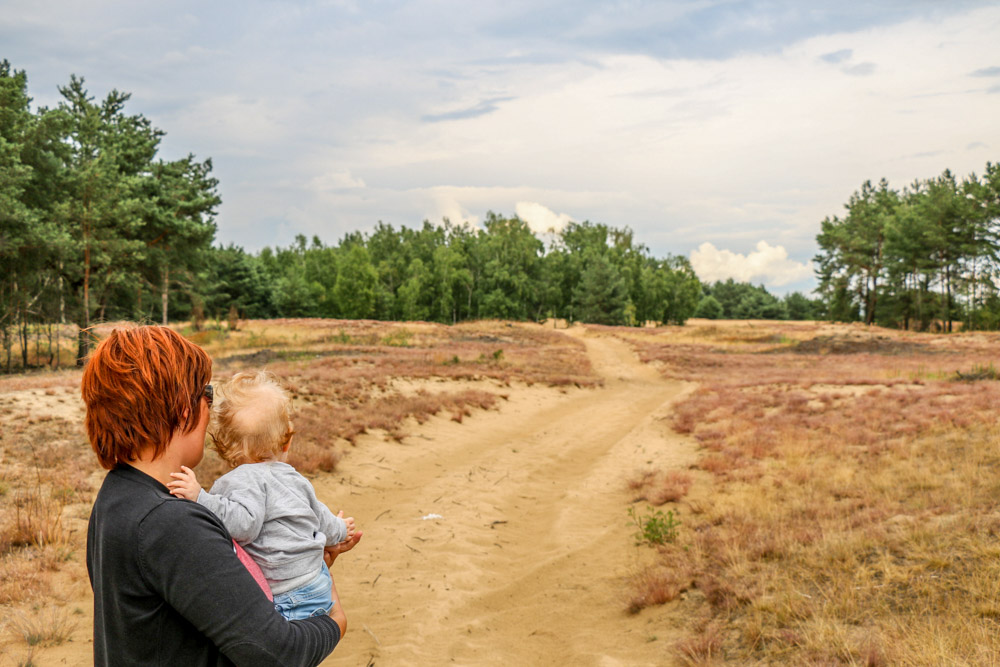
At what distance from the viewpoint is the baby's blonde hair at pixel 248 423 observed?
262 cm

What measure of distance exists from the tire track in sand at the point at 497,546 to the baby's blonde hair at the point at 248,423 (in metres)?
3.67

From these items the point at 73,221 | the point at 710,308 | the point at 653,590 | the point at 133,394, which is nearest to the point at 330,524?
the point at 133,394

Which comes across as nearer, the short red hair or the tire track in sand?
the short red hair

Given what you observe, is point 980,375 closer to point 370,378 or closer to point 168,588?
point 370,378

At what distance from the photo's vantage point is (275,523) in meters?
2.47

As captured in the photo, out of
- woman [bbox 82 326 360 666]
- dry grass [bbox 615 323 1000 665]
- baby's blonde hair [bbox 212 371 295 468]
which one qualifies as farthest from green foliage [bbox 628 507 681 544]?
woman [bbox 82 326 360 666]

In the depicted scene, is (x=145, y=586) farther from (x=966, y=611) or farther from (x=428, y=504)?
(x=428, y=504)

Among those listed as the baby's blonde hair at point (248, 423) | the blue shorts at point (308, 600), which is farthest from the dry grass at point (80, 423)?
the blue shorts at point (308, 600)

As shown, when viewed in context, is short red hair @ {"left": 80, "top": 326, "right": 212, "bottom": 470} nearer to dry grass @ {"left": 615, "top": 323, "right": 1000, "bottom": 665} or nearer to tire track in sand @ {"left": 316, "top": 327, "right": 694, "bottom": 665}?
tire track in sand @ {"left": 316, "top": 327, "right": 694, "bottom": 665}

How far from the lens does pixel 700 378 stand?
27859 millimetres

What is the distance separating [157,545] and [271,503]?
87 centimetres

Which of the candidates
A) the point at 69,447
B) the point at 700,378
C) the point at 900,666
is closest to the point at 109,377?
the point at 900,666

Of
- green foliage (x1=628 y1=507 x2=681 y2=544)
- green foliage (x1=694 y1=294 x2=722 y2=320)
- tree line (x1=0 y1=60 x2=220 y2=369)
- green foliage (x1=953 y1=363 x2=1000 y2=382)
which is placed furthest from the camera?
green foliage (x1=694 y1=294 x2=722 y2=320)

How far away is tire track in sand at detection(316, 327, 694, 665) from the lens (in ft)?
19.1
